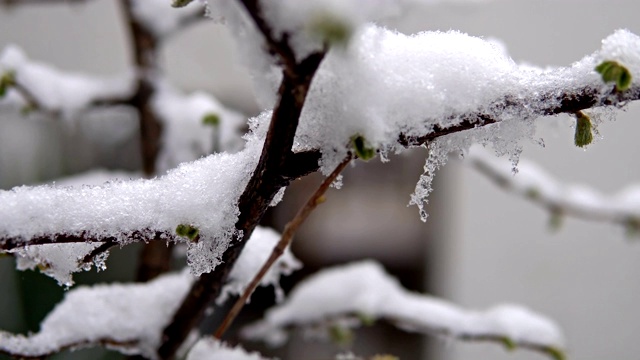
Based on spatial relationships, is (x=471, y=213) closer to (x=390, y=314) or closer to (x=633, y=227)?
(x=633, y=227)

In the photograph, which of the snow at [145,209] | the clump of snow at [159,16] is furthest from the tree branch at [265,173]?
the clump of snow at [159,16]

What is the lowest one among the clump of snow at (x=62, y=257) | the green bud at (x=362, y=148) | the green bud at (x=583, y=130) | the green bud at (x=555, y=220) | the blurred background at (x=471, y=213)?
the clump of snow at (x=62, y=257)

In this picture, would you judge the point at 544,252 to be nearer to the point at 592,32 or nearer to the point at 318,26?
the point at 592,32

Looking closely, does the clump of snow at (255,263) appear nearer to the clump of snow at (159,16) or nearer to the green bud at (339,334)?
the green bud at (339,334)

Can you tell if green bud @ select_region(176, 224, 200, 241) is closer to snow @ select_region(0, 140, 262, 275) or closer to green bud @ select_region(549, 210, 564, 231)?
snow @ select_region(0, 140, 262, 275)

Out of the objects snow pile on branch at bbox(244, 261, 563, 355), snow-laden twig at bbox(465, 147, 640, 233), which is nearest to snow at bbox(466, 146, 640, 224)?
snow-laden twig at bbox(465, 147, 640, 233)

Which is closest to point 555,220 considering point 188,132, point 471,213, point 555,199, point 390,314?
point 555,199

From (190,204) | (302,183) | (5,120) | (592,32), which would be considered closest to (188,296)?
(190,204)
